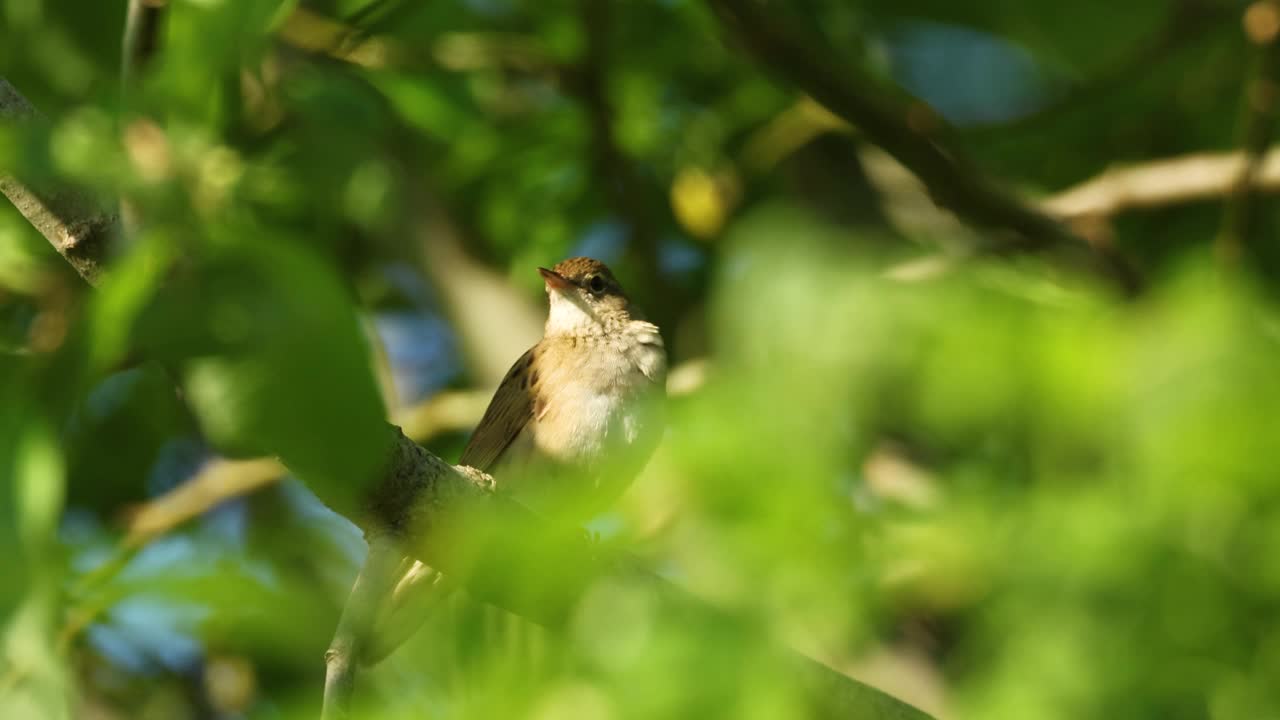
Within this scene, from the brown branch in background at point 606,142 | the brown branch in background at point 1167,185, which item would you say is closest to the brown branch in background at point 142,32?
the brown branch in background at point 606,142

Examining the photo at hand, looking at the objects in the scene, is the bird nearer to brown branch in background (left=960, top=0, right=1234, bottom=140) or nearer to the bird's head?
the bird's head

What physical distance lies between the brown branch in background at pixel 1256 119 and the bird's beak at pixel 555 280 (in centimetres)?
304

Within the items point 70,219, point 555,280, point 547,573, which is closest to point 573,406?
point 555,280

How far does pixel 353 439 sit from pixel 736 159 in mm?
5871

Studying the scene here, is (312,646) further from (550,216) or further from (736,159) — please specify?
(736,159)

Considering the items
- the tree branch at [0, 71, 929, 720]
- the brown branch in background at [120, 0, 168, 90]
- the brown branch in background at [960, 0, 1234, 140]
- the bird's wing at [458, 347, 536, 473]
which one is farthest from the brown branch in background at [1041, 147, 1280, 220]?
the tree branch at [0, 71, 929, 720]

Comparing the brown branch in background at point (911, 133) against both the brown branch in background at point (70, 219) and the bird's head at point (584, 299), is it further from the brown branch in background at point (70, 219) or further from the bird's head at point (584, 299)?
the brown branch in background at point (70, 219)

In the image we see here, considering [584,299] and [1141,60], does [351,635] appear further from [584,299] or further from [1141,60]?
[1141,60]

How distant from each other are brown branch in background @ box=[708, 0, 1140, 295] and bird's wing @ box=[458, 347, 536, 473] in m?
1.92

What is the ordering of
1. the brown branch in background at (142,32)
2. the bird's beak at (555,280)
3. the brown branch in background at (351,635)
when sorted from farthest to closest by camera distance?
the bird's beak at (555,280) < the brown branch in background at (142,32) < the brown branch in background at (351,635)

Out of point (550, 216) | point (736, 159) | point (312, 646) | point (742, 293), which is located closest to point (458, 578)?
point (312, 646)

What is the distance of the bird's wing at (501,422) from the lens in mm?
6754

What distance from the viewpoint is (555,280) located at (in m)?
7.47

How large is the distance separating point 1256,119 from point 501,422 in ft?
11.4
